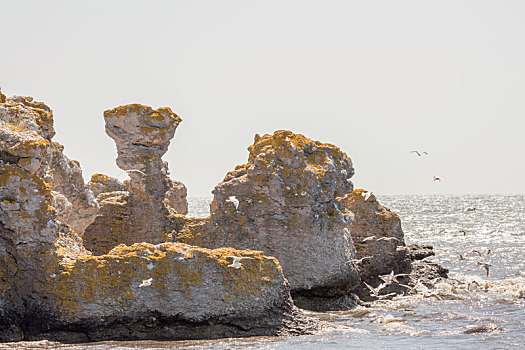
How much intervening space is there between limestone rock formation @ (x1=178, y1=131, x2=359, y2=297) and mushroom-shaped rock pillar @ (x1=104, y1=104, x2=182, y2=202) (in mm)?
1923

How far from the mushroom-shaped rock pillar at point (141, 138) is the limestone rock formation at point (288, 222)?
1923 mm

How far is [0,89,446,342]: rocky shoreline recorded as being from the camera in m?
17.0

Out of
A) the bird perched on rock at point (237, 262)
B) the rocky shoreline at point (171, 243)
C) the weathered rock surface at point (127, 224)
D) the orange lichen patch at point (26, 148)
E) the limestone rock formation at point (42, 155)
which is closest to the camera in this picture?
the rocky shoreline at point (171, 243)

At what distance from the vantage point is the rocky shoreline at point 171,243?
17.0 m


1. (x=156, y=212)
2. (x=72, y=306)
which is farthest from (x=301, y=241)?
(x=72, y=306)

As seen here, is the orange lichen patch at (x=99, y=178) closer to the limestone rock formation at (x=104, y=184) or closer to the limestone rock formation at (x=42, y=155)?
the limestone rock formation at (x=104, y=184)

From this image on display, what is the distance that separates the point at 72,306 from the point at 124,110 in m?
7.65

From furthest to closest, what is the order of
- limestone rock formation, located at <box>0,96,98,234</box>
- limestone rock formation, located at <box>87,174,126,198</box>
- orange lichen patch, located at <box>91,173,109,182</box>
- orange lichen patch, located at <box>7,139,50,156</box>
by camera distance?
orange lichen patch, located at <box>91,173,109,182</box> < limestone rock formation, located at <box>87,174,126,198</box> < limestone rock formation, located at <box>0,96,98,234</box> < orange lichen patch, located at <box>7,139,50,156</box>

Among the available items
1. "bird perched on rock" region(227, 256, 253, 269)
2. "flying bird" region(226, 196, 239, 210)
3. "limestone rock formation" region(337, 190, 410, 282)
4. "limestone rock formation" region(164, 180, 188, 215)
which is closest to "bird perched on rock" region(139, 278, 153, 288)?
"bird perched on rock" region(227, 256, 253, 269)

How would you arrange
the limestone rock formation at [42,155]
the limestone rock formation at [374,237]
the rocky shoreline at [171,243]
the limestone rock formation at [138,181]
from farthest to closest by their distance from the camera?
the limestone rock formation at [374,237] < the limestone rock formation at [138,181] < the limestone rock formation at [42,155] < the rocky shoreline at [171,243]

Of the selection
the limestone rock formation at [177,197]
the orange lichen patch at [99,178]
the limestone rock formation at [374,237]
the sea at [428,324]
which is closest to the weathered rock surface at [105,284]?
the sea at [428,324]

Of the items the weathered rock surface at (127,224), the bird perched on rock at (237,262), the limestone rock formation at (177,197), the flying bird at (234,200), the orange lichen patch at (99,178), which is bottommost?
the bird perched on rock at (237,262)

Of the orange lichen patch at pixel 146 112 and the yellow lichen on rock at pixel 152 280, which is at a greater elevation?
the orange lichen patch at pixel 146 112

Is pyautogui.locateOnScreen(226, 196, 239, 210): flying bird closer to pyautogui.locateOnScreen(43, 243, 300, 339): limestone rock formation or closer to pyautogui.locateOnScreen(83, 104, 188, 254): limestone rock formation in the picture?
pyautogui.locateOnScreen(83, 104, 188, 254): limestone rock formation
